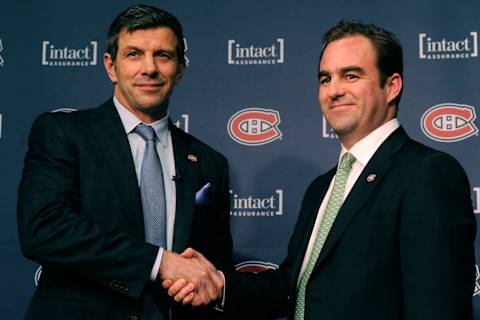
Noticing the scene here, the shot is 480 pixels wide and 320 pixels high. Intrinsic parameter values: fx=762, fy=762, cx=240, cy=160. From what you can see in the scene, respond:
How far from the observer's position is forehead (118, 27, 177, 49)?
2.97 metres

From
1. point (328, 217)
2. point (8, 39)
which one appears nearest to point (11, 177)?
point (8, 39)

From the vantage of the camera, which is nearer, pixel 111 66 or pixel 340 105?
pixel 340 105

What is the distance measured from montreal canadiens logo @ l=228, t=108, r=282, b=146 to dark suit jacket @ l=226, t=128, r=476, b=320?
113 centimetres

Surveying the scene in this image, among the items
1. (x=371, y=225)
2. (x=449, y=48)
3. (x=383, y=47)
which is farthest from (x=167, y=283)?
(x=449, y=48)

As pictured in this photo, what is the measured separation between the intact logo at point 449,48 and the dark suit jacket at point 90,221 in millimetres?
1512

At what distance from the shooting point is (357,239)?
Answer: 257 centimetres

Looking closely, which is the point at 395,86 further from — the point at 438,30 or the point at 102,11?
the point at 102,11

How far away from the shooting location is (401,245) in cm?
248

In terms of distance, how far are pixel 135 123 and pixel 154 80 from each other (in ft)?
0.60

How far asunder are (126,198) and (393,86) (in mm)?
1084

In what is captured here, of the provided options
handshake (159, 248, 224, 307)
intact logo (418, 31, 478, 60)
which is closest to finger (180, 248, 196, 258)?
handshake (159, 248, 224, 307)

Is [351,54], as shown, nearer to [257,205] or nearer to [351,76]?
[351,76]

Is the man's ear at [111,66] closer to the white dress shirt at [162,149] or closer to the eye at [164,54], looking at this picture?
the white dress shirt at [162,149]

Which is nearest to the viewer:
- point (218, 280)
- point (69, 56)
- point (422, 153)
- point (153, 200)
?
point (422, 153)
